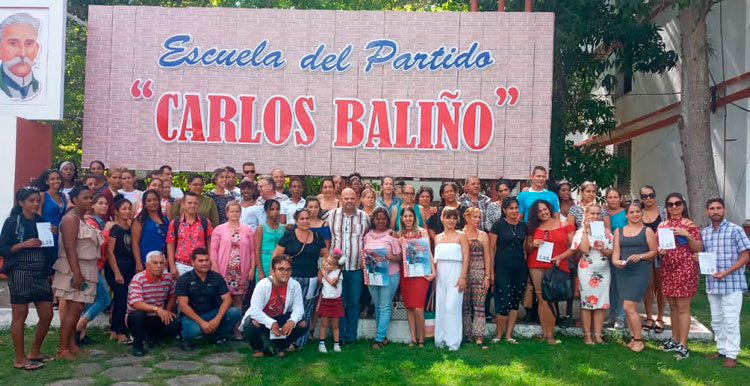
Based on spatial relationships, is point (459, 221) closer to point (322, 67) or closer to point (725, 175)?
point (322, 67)

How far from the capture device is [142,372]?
226 inches

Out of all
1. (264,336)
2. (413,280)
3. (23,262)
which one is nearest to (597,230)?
(413,280)

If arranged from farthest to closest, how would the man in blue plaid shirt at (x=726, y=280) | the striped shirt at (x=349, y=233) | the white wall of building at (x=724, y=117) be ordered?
the white wall of building at (x=724, y=117), the striped shirt at (x=349, y=233), the man in blue plaid shirt at (x=726, y=280)

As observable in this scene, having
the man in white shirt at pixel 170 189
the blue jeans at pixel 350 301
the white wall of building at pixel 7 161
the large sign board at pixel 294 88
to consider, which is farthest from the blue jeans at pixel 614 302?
the white wall of building at pixel 7 161

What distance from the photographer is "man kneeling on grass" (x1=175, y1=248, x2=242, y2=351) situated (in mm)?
6340

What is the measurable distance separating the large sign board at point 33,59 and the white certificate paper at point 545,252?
7.51m

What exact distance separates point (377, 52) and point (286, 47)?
150cm

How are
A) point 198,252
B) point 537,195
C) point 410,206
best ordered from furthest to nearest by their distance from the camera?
point 537,195
point 410,206
point 198,252

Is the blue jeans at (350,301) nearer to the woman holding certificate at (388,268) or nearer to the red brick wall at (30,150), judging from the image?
the woman holding certificate at (388,268)

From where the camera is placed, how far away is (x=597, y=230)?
21.7 feet

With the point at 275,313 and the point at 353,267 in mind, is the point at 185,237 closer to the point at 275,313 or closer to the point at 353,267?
the point at 275,313

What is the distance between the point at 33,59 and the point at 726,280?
32.7ft

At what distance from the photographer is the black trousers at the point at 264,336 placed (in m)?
6.24

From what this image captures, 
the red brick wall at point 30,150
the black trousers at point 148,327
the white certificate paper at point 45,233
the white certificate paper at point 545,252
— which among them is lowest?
the black trousers at point 148,327
